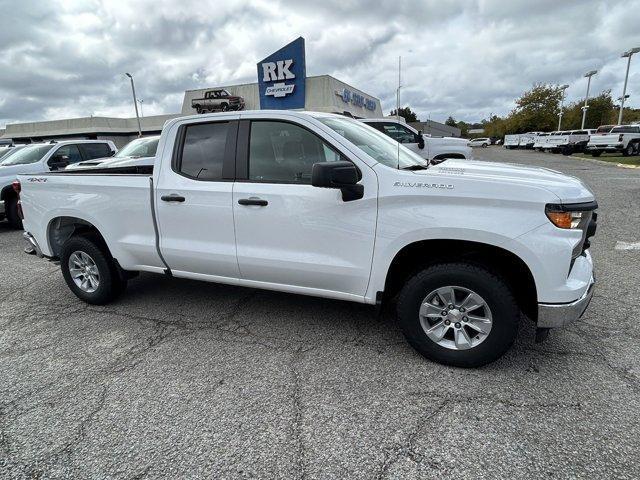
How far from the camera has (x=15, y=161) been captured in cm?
993

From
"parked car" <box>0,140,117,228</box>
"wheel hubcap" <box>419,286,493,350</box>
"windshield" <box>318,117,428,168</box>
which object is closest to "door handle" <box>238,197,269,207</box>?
"windshield" <box>318,117,428,168</box>

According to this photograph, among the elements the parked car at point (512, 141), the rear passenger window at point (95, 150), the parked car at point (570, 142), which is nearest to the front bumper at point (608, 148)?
the parked car at point (570, 142)

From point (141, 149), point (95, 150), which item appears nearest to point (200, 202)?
point (141, 149)

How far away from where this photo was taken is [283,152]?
3.47m

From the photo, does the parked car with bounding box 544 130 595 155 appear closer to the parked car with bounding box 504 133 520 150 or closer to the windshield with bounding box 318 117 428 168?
the parked car with bounding box 504 133 520 150

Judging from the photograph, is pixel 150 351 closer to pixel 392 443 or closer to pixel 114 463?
pixel 114 463

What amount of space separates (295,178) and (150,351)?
1891 millimetres

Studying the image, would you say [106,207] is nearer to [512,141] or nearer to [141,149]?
[141,149]

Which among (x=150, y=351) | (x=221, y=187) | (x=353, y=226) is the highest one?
(x=221, y=187)

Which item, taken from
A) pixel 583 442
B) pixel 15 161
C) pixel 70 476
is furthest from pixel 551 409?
pixel 15 161

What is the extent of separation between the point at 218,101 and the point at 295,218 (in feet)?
91.1

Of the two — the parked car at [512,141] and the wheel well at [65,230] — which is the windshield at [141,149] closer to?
the wheel well at [65,230]

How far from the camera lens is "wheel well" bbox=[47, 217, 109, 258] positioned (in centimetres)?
450

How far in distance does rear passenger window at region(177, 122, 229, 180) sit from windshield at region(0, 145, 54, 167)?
8.12 m
